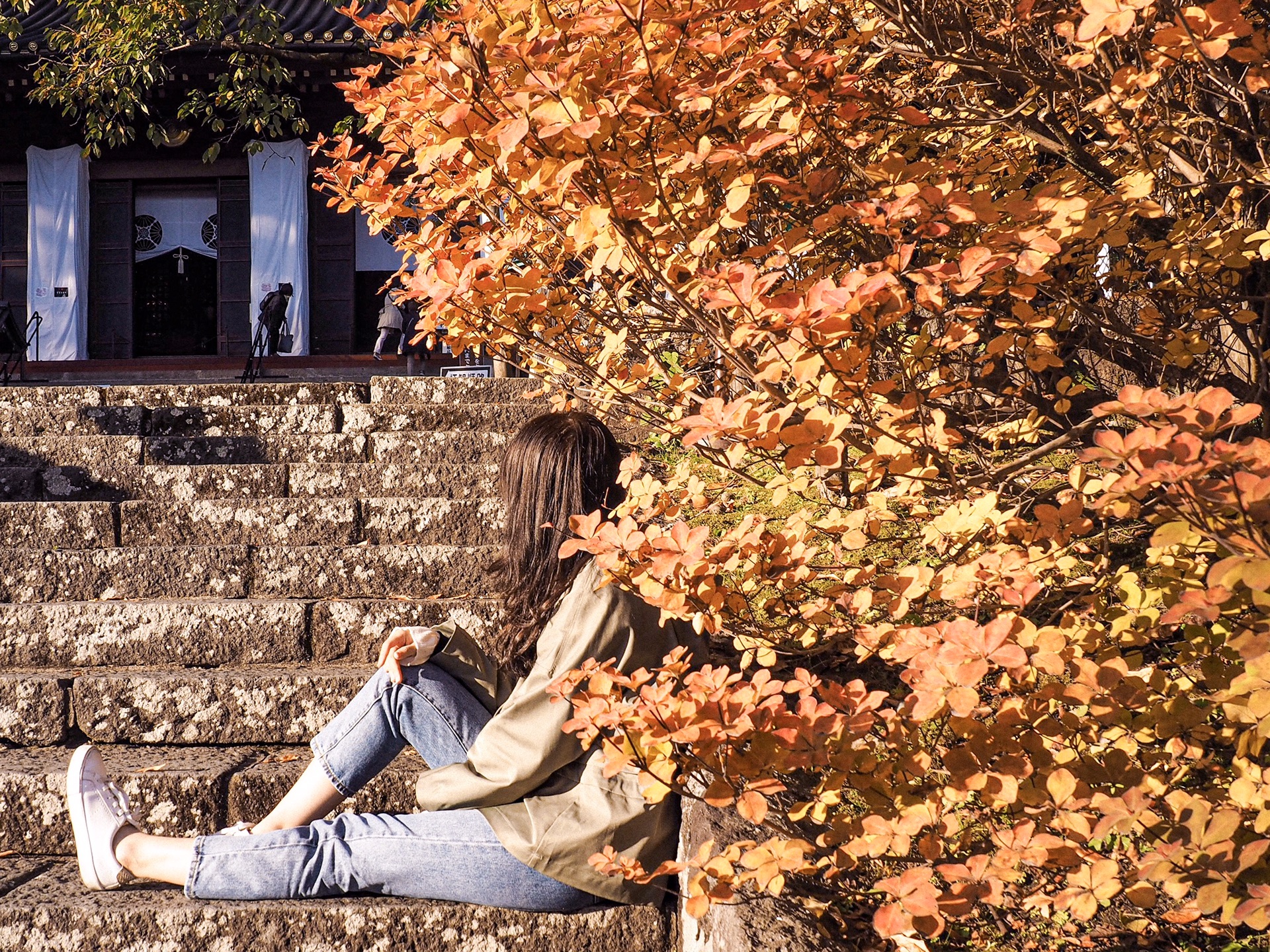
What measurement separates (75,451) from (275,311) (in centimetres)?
579

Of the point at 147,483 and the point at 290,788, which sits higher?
the point at 147,483

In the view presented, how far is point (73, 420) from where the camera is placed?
4.21m

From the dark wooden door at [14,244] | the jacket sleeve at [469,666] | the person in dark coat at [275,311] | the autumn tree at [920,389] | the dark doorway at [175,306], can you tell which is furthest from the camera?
the dark doorway at [175,306]

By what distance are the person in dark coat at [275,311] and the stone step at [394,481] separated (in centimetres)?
563

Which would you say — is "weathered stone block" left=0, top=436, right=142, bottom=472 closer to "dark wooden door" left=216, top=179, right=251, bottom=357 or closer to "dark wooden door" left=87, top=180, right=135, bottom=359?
"dark wooden door" left=216, top=179, right=251, bottom=357

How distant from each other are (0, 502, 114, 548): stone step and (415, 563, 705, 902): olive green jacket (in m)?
2.22

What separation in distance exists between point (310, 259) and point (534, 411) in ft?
24.7

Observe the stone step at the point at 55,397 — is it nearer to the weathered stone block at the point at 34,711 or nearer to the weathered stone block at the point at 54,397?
A: the weathered stone block at the point at 54,397

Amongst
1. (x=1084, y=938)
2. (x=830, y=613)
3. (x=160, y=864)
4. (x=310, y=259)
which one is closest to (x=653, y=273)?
(x=830, y=613)

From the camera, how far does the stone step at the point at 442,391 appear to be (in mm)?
4469

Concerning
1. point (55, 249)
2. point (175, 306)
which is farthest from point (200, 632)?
point (175, 306)

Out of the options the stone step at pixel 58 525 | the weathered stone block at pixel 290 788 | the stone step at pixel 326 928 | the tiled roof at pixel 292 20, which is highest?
the tiled roof at pixel 292 20

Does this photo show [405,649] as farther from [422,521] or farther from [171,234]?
[171,234]

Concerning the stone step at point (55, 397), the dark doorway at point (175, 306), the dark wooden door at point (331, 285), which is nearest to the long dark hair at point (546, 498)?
the stone step at point (55, 397)
